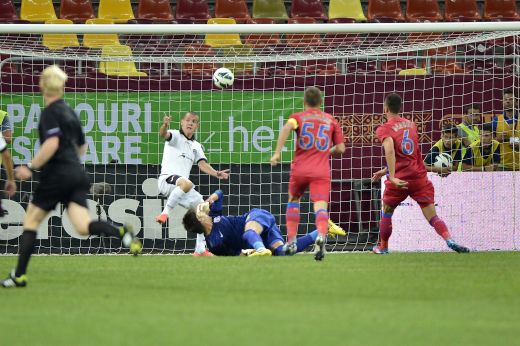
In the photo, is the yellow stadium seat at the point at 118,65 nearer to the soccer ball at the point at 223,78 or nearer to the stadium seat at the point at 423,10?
the soccer ball at the point at 223,78

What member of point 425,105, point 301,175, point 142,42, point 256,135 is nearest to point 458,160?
point 425,105

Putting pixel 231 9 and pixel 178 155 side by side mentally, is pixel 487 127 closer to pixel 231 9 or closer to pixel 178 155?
pixel 178 155

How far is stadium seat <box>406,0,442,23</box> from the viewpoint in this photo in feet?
68.1

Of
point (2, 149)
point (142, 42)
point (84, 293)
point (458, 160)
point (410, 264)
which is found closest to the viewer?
point (84, 293)

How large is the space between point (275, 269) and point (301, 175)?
69.0 inches

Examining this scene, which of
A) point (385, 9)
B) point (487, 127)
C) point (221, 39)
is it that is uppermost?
point (385, 9)

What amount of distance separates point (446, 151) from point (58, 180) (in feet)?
26.6

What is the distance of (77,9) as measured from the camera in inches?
800

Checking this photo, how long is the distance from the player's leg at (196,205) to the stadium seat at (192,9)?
635 centimetres

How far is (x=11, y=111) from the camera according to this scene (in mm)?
16031

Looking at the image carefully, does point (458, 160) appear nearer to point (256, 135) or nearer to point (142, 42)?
point (256, 135)

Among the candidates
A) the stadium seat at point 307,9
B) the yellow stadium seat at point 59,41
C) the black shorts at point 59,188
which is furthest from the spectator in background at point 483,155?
the black shorts at point 59,188

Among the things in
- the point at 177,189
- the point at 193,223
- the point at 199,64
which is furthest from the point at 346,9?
the point at 193,223

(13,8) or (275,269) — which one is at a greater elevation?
(13,8)
